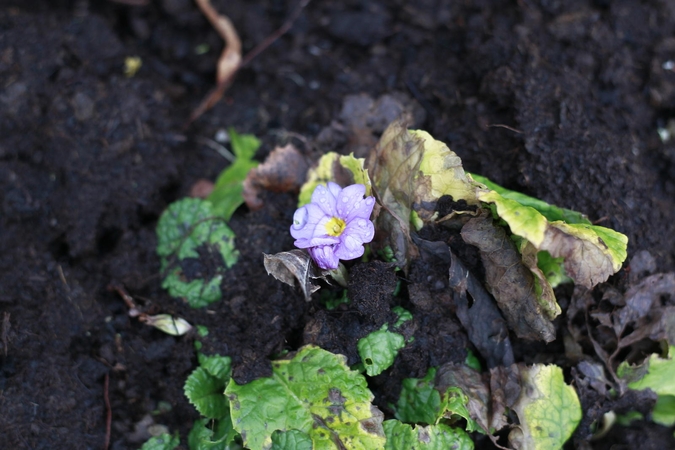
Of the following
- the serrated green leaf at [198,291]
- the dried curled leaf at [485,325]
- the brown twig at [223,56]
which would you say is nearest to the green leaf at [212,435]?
the serrated green leaf at [198,291]

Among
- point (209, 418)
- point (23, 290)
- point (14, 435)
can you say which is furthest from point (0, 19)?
point (209, 418)

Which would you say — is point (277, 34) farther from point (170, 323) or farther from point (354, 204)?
point (170, 323)

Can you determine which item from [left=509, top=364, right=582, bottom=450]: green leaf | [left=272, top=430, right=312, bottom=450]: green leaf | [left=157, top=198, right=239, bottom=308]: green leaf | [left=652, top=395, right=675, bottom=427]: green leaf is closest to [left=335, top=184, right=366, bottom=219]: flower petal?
[left=157, top=198, right=239, bottom=308]: green leaf

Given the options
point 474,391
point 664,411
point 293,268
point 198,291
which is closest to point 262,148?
point 198,291

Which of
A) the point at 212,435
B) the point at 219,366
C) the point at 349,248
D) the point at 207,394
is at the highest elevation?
the point at 349,248

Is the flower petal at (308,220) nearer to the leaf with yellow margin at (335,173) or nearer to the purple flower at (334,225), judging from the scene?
the purple flower at (334,225)

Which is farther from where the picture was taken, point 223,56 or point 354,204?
point 223,56
